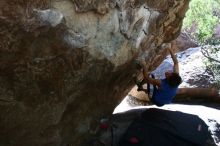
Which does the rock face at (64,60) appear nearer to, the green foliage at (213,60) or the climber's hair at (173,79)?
the climber's hair at (173,79)

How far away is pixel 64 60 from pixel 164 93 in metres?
2.35

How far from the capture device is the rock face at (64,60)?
468 cm

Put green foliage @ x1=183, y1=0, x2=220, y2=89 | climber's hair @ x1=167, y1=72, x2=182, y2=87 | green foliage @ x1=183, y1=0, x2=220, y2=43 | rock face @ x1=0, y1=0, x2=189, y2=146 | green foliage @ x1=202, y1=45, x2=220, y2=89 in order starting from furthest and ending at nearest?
green foliage @ x1=183, y1=0, x2=220, y2=43 → green foliage @ x1=183, y1=0, x2=220, y2=89 → green foliage @ x1=202, y1=45, x2=220, y2=89 → climber's hair @ x1=167, y1=72, x2=182, y2=87 → rock face @ x1=0, y1=0, x2=189, y2=146

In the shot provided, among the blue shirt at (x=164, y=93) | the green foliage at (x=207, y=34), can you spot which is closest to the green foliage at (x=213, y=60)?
the green foliage at (x=207, y=34)

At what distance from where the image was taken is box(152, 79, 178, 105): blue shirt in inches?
272

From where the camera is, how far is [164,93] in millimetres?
6984

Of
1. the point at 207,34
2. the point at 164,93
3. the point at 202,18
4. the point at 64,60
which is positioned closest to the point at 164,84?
the point at 164,93

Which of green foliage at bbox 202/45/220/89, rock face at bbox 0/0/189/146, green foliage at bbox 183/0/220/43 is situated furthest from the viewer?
green foliage at bbox 183/0/220/43

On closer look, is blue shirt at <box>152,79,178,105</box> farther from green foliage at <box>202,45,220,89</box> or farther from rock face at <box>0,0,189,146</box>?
green foliage at <box>202,45,220,89</box>

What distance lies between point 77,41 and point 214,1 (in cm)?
1023

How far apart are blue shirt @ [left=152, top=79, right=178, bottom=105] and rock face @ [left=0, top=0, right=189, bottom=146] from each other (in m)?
0.62

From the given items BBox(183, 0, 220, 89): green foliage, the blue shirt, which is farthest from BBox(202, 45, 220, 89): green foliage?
the blue shirt

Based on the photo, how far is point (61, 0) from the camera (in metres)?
4.73

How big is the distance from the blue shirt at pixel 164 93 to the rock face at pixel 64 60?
2.02ft
